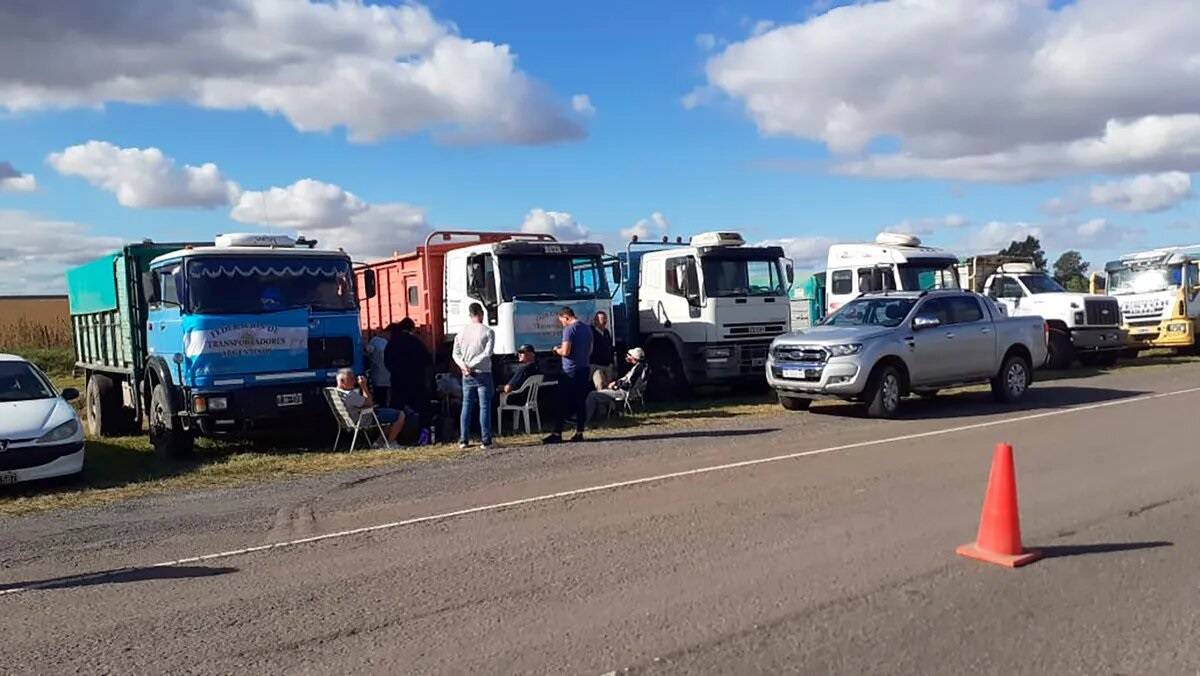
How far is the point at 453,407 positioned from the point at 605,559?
866 cm

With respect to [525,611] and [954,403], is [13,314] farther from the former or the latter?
[525,611]

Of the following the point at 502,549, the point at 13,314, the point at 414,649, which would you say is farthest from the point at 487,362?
the point at 13,314

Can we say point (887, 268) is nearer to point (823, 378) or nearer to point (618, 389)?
point (823, 378)

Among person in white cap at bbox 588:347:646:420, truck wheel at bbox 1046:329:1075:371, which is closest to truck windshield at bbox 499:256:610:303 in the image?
person in white cap at bbox 588:347:646:420

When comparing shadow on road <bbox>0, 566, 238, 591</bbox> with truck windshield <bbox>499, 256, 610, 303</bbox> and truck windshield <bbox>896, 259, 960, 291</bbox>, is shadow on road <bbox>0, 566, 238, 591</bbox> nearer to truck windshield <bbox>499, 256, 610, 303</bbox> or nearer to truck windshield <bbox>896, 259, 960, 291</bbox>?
truck windshield <bbox>499, 256, 610, 303</bbox>

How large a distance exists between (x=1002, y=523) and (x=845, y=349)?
7956 millimetres

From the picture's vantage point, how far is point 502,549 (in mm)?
7148

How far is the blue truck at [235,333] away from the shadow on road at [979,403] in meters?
7.37

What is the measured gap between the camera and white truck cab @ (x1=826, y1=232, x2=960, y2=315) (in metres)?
19.8

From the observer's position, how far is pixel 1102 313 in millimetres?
22766

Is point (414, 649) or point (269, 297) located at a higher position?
point (269, 297)

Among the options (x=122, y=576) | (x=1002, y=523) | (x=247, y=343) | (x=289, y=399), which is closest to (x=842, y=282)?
(x=289, y=399)

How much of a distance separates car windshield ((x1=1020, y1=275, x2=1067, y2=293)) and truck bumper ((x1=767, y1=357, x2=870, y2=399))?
11.3 metres

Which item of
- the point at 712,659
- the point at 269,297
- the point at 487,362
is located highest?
the point at 269,297
